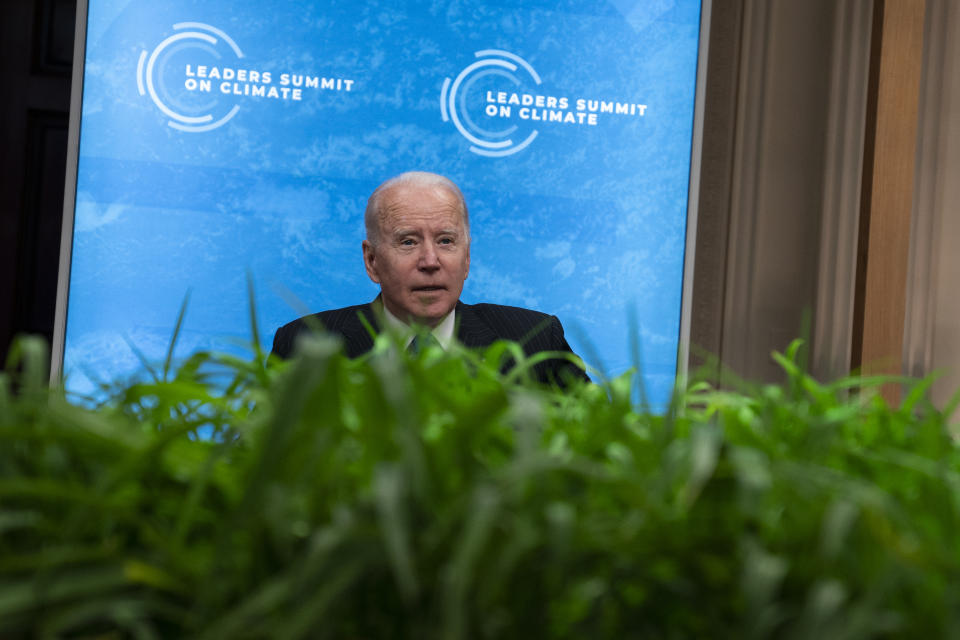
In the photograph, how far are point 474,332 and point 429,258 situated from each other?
0.33 metres

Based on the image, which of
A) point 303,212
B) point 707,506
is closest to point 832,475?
point 707,506

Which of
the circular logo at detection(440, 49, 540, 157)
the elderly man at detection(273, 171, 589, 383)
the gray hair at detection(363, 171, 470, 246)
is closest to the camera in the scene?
the elderly man at detection(273, 171, 589, 383)

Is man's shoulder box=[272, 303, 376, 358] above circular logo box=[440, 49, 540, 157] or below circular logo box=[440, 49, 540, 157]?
below

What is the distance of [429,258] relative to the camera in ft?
7.86

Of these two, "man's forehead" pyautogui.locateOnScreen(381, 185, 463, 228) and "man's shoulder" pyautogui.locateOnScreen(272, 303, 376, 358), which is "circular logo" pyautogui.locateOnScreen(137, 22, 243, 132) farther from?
"man's shoulder" pyautogui.locateOnScreen(272, 303, 376, 358)

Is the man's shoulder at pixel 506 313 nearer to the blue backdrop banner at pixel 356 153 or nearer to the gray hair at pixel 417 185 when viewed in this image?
the gray hair at pixel 417 185

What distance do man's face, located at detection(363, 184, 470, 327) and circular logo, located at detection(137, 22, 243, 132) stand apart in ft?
2.53

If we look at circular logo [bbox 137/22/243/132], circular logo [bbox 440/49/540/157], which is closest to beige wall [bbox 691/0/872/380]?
circular logo [bbox 440/49/540/157]

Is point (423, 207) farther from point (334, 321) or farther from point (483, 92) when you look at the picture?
point (483, 92)

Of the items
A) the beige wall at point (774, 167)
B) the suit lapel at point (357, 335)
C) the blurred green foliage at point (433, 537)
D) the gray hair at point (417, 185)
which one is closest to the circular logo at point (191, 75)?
the gray hair at point (417, 185)

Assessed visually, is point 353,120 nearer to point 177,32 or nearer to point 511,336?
point 177,32

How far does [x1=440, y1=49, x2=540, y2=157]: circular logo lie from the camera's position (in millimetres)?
3021

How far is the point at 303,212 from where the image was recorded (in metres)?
2.95

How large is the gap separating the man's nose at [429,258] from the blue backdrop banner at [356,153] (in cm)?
52
